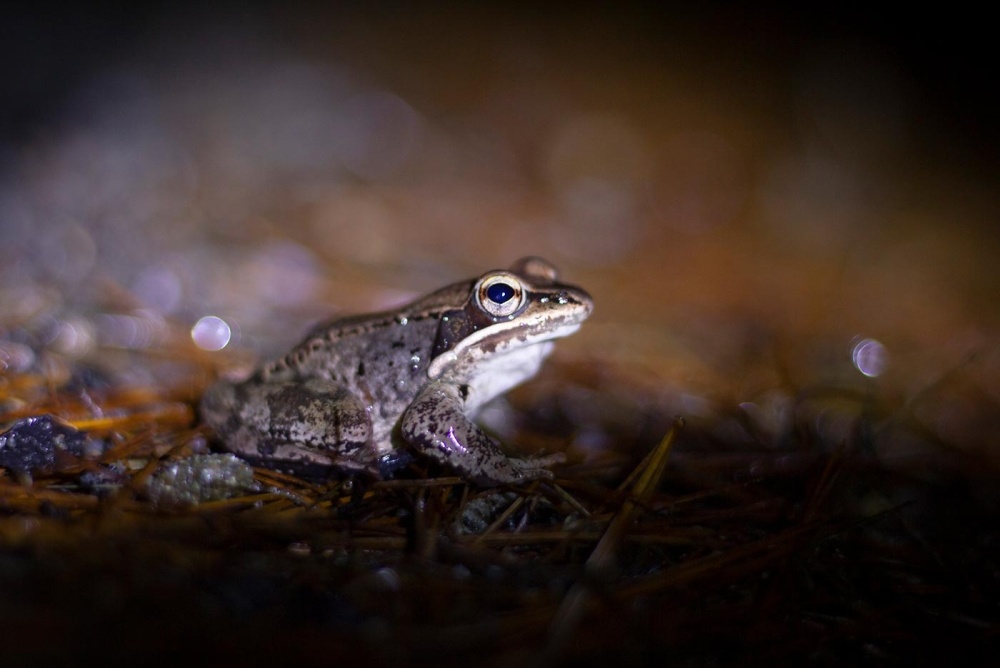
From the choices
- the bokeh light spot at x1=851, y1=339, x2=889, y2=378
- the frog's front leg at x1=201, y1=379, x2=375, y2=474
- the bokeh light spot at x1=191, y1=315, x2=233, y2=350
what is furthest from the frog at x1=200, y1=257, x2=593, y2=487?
the bokeh light spot at x1=851, y1=339, x2=889, y2=378

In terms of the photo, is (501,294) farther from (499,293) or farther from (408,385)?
(408,385)

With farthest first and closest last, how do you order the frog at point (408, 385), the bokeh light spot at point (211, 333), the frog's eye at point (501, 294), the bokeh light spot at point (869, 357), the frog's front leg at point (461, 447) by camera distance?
the bokeh light spot at point (869, 357) → the bokeh light spot at point (211, 333) → the frog's eye at point (501, 294) → the frog at point (408, 385) → the frog's front leg at point (461, 447)

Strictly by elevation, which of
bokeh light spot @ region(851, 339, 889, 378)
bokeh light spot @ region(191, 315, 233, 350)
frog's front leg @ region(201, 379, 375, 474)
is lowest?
frog's front leg @ region(201, 379, 375, 474)

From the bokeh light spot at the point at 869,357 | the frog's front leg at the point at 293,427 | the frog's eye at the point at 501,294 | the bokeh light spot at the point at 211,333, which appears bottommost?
the frog's front leg at the point at 293,427

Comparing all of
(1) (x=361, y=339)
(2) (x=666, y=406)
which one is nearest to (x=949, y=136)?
(2) (x=666, y=406)

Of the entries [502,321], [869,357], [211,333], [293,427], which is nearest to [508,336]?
[502,321]

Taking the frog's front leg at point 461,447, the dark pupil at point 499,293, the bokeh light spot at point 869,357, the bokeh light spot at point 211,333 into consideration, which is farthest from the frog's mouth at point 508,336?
the bokeh light spot at point 869,357

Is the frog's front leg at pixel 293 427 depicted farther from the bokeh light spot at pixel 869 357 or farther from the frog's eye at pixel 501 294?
the bokeh light spot at pixel 869 357

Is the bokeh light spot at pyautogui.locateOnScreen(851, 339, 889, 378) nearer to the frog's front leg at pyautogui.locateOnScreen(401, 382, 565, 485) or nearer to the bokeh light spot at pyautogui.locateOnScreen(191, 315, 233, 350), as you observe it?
the frog's front leg at pyautogui.locateOnScreen(401, 382, 565, 485)
